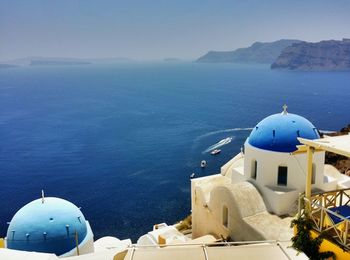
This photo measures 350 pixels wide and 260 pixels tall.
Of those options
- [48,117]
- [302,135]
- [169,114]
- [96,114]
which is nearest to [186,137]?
[169,114]

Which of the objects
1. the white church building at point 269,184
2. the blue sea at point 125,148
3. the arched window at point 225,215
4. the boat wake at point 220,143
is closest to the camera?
the white church building at point 269,184

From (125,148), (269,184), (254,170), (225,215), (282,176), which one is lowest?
(125,148)

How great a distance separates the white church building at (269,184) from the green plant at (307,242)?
4732 millimetres

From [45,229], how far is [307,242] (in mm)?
10854

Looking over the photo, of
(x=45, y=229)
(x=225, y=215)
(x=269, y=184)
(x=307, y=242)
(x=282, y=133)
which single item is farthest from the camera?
(x=225, y=215)

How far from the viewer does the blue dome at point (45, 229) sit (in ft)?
50.3

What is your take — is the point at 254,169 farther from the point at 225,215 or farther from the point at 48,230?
the point at 48,230

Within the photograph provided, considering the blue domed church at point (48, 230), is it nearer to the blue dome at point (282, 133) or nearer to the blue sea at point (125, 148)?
the blue dome at point (282, 133)

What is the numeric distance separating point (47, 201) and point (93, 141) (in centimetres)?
4812

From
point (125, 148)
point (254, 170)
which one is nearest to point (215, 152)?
point (125, 148)

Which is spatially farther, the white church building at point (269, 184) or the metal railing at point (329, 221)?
the white church building at point (269, 184)

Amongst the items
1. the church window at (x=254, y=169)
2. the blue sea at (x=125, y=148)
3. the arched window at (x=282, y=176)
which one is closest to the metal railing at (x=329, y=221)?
the arched window at (x=282, y=176)

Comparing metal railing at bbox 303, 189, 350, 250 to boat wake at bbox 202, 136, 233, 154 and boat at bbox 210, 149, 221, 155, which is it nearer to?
boat at bbox 210, 149, 221, 155

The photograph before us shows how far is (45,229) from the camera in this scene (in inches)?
607
